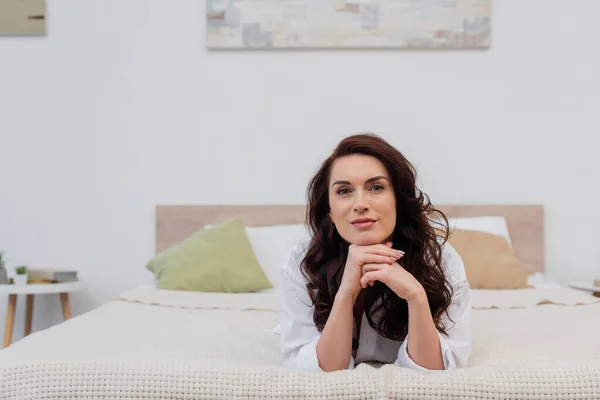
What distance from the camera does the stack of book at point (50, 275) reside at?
10.6 feet

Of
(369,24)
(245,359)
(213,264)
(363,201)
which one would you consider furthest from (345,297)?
(369,24)

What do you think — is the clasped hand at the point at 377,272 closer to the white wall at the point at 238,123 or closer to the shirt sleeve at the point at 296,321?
the shirt sleeve at the point at 296,321

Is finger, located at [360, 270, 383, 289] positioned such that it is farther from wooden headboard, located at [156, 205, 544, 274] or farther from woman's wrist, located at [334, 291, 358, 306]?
wooden headboard, located at [156, 205, 544, 274]

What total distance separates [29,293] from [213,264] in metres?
0.84

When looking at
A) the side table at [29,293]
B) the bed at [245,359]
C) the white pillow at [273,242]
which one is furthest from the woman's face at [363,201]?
the side table at [29,293]

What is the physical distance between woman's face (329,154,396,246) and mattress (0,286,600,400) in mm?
274

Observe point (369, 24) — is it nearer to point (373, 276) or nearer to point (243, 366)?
point (373, 276)

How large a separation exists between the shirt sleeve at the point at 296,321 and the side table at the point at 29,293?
185 centimetres

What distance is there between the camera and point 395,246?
5.28ft

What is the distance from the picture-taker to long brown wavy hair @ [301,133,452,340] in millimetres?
1519

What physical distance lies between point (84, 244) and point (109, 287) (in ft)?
0.81

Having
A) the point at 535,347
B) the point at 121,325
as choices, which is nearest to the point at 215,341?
the point at 121,325

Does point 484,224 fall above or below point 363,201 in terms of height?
below

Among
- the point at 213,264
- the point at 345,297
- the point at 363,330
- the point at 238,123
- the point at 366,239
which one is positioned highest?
the point at 238,123
